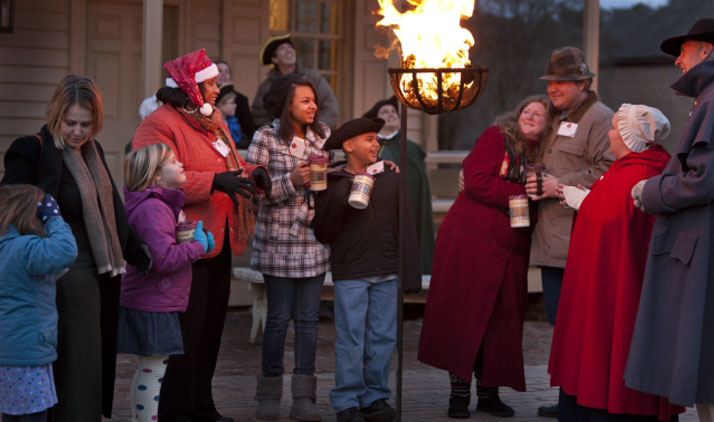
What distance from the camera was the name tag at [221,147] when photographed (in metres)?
5.99

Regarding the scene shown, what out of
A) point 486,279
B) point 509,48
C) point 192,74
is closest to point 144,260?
point 192,74

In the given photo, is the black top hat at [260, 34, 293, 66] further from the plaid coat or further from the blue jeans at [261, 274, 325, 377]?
the blue jeans at [261, 274, 325, 377]

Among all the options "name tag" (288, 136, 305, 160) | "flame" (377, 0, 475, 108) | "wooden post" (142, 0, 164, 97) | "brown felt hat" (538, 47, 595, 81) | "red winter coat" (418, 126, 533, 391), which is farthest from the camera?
"wooden post" (142, 0, 164, 97)

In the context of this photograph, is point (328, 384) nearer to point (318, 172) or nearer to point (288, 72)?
point (318, 172)

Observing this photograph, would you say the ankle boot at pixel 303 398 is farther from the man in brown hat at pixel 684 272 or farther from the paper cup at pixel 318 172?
the man in brown hat at pixel 684 272

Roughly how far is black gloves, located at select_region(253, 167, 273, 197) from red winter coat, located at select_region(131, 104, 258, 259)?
18cm

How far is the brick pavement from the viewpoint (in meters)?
6.54

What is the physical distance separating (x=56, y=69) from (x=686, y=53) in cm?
653

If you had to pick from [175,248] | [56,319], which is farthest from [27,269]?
[175,248]

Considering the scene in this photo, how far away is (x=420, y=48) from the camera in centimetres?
517

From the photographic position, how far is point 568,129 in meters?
6.57

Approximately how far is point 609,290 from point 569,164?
52.4 inches

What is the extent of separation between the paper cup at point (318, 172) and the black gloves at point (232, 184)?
0.40 m

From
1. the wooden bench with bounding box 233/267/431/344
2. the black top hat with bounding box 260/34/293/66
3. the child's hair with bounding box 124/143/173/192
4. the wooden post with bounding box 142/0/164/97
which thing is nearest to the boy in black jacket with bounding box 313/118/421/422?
the child's hair with bounding box 124/143/173/192
